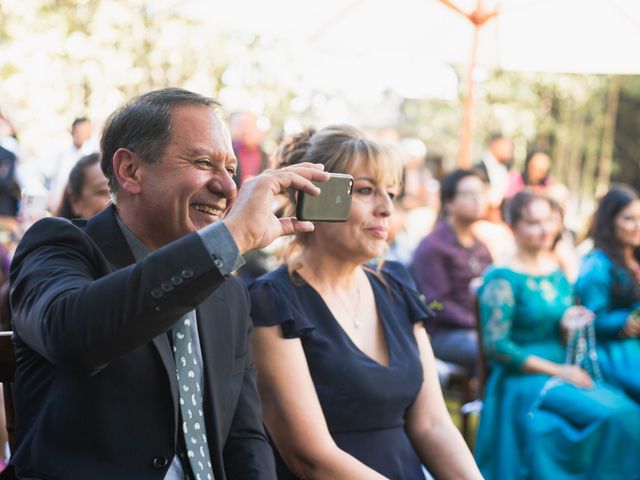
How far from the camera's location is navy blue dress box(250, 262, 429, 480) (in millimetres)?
2861

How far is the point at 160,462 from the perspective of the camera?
6.59 feet

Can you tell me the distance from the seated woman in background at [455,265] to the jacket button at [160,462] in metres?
4.00

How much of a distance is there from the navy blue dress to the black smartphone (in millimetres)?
726

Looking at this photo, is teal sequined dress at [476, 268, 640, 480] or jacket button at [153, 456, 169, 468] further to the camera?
teal sequined dress at [476, 268, 640, 480]

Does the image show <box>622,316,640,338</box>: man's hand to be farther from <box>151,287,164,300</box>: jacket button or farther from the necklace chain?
<box>151,287,164,300</box>: jacket button

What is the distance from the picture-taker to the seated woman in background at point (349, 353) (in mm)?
2764

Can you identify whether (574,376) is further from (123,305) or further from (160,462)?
(123,305)

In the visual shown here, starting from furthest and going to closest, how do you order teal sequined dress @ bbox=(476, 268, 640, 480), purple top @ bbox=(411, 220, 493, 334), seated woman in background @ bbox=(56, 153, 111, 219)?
purple top @ bbox=(411, 220, 493, 334)
teal sequined dress @ bbox=(476, 268, 640, 480)
seated woman in background @ bbox=(56, 153, 111, 219)

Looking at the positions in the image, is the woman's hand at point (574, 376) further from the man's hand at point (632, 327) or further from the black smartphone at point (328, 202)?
the black smartphone at point (328, 202)

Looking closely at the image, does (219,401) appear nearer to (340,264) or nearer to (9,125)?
(340,264)

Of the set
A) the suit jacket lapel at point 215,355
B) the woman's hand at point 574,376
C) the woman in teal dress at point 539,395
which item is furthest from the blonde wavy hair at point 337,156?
the woman's hand at point 574,376

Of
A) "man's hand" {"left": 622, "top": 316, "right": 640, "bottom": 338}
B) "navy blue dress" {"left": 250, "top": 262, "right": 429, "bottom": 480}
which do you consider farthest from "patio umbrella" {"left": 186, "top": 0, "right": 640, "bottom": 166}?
"navy blue dress" {"left": 250, "top": 262, "right": 429, "bottom": 480}

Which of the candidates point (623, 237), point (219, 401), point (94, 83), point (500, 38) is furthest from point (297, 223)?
point (94, 83)

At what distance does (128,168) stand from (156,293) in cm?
57
